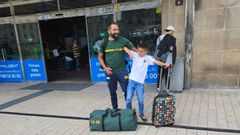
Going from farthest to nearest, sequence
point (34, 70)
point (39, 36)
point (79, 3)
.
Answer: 1. point (34, 70)
2. point (39, 36)
3. point (79, 3)

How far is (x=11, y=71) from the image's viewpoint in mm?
8188

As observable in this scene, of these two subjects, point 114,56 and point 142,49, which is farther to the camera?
point 114,56

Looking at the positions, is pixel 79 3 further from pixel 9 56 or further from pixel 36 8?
pixel 9 56

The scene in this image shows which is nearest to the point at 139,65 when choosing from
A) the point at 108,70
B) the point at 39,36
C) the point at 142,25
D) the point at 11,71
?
the point at 108,70

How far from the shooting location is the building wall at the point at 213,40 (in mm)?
5066

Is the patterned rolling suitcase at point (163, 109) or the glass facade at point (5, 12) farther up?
the glass facade at point (5, 12)

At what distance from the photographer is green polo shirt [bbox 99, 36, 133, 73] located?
12.2 ft

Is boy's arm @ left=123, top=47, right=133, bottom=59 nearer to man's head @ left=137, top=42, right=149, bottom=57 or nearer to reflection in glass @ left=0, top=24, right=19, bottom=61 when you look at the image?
man's head @ left=137, top=42, right=149, bottom=57

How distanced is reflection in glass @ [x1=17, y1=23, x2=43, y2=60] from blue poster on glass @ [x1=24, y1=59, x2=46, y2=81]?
18cm

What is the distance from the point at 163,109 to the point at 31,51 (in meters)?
6.00

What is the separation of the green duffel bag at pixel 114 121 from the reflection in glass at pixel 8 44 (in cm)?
575

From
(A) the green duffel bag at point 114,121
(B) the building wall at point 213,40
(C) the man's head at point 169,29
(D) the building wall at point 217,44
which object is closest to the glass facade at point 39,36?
(B) the building wall at point 213,40

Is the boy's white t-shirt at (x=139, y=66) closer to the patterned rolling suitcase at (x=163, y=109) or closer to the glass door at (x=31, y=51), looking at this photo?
the patterned rolling suitcase at (x=163, y=109)

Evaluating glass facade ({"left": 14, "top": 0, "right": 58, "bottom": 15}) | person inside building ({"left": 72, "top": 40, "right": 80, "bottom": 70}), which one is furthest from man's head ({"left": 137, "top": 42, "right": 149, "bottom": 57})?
person inside building ({"left": 72, "top": 40, "right": 80, "bottom": 70})
